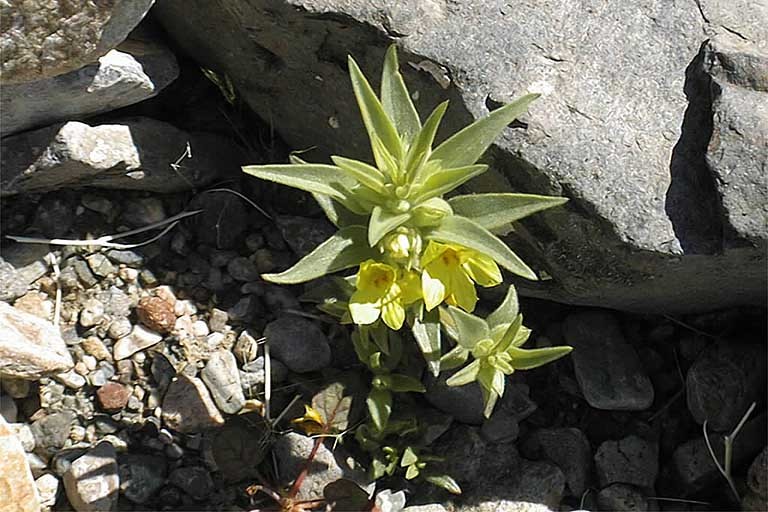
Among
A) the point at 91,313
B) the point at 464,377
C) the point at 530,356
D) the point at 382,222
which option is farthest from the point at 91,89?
the point at 530,356

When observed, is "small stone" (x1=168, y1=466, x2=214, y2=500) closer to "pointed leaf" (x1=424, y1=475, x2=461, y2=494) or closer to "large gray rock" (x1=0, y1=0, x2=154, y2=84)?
"pointed leaf" (x1=424, y1=475, x2=461, y2=494)

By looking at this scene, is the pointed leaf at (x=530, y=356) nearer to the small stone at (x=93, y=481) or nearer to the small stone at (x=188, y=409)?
the small stone at (x=188, y=409)

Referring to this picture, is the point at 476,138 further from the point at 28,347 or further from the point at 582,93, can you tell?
the point at 28,347

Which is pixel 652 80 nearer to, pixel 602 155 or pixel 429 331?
pixel 602 155

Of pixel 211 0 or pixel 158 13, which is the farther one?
pixel 158 13

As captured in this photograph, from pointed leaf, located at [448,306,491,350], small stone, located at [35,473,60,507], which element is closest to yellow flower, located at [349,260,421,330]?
pointed leaf, located at [448,306,491,350]

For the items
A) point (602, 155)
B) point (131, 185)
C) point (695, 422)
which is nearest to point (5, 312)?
point (131, 185)
